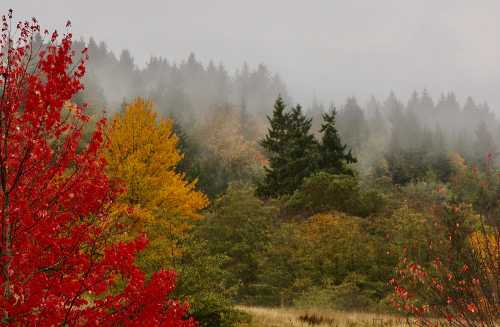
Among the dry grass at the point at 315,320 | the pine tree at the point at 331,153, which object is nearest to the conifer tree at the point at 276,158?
the pine tree at the point at 331,153

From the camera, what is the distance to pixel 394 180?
3342 inches

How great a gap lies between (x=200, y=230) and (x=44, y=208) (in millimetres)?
22091

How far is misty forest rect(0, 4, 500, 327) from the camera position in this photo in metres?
6.32

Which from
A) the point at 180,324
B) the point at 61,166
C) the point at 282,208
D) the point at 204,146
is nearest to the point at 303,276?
the point at 282,208

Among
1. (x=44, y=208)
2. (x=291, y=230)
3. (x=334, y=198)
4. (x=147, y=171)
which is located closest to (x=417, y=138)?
(x=334, y=198)

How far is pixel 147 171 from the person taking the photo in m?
19.1

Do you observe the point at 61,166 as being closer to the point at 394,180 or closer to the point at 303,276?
the point at 303,276

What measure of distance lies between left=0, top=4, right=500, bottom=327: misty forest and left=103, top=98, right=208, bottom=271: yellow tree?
0.20 ft

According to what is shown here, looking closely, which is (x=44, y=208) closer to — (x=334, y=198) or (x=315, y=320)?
(x=315, y=320)

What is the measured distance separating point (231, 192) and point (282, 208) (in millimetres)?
8471

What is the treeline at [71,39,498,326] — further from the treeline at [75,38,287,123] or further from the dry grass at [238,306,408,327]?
the treeline at [75,38,287,123]

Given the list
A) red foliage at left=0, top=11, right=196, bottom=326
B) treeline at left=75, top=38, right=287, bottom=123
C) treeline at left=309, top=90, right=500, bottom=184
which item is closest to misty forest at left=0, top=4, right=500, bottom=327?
red foliage at left=0, top=11, right=196, bottom=326

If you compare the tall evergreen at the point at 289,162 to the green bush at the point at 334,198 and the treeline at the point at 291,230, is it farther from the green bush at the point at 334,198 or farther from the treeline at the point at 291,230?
the green bush at the point at 334,198

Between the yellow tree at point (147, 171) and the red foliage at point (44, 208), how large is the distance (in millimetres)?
9884
